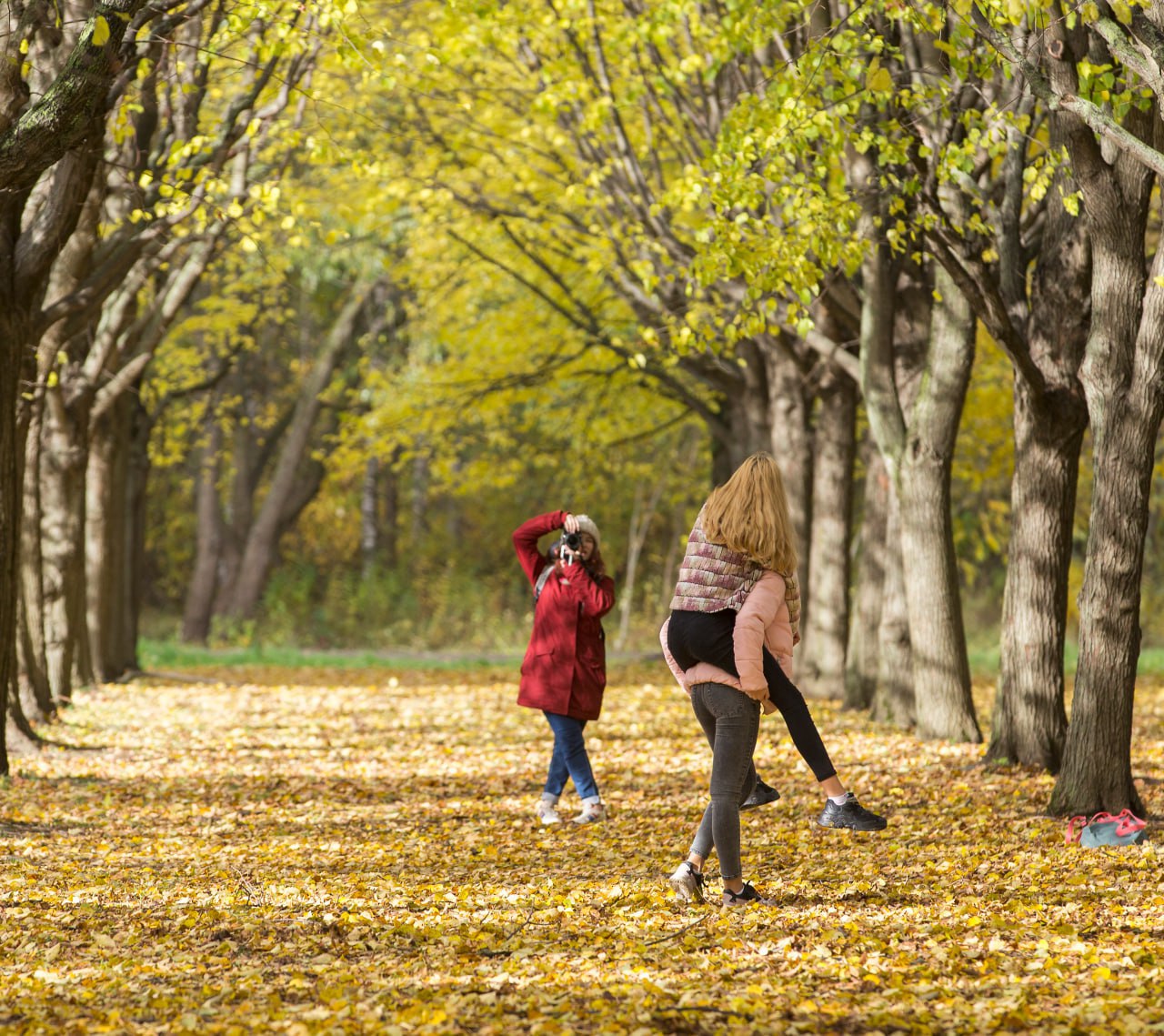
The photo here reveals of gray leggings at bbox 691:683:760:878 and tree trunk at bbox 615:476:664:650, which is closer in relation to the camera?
gray leggings at bbox 691:683:760:878

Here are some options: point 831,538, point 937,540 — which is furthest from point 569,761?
point 831,538

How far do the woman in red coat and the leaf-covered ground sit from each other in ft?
2.32

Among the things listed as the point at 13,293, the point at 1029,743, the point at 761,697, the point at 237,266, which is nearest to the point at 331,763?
the point at 13,293

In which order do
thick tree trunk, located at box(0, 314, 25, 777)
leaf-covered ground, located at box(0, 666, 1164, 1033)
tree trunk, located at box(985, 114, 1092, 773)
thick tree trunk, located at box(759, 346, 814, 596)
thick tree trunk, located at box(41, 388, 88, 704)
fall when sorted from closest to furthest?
leaf-covered ground, located at box(0, 666, 1164, 1033), thick tree trunk, located at box(0, 314, 25, 777), tree trunk, located at box(985, 114, 1092, 773), thick tree trunk, located at box(41, 388, 88, 704), thick tree trunk, located at box(759, 346, 814, 596)

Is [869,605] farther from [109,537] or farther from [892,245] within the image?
[109,537]

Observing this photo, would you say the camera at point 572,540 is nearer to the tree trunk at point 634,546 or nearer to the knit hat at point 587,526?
the knit hat at point 587,526

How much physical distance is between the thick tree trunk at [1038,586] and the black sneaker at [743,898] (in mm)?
4364

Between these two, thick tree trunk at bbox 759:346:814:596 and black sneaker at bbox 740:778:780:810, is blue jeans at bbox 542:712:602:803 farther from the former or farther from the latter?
thick tree trunk at bbox 759:346:814:596

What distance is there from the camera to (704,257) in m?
9.36

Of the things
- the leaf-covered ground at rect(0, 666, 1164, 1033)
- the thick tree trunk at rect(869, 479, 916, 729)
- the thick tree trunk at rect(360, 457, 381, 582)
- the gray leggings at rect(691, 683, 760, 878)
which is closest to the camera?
the leaf-covered ground at rect(0, 666, 1164, 1033)

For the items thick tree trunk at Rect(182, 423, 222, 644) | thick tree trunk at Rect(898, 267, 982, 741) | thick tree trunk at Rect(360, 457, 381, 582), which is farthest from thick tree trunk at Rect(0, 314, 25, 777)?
thick tree trunk at Rect(360, 457, 381, 582)

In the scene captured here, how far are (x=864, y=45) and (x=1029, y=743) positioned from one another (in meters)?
4.90

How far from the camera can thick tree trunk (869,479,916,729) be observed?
40.3 ft

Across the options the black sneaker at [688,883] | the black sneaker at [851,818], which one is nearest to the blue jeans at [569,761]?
the black sneaker at [851,818]
